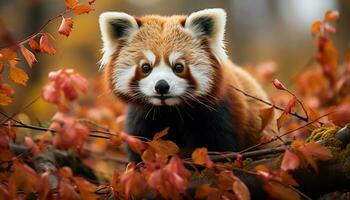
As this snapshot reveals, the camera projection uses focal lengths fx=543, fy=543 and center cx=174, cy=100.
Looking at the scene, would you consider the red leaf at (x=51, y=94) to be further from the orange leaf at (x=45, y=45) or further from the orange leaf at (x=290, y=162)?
the orange leaf at (x=290, y=162)

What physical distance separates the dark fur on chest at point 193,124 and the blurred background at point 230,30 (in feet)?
19.4

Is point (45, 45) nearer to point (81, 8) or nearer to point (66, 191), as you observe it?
point (81, 8)

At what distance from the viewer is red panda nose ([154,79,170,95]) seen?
3.75 meters

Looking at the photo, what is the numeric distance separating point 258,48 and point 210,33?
17.2 meters

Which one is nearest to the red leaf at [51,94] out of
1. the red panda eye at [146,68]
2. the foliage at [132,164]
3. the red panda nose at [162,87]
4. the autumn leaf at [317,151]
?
the foliage at [132,164]

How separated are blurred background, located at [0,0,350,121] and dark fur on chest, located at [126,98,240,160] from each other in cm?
592

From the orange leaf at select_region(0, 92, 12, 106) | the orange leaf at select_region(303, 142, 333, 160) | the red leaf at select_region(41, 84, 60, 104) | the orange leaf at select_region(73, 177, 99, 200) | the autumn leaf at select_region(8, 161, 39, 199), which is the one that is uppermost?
the red leaf at select_region(41, 84, 60, 104)

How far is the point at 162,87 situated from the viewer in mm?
3754

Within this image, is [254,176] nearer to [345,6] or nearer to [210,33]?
[210,33]

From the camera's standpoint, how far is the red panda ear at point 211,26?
416 centimetres

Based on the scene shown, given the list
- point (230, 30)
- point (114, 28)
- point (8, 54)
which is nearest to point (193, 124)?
point (114, 28)

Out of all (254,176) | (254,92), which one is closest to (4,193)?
(254,176)

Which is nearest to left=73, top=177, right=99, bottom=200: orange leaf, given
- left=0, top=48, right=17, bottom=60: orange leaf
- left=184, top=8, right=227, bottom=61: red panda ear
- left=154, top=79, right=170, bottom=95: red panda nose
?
left=0, top=48, right=17, bottom=60: orange leaf

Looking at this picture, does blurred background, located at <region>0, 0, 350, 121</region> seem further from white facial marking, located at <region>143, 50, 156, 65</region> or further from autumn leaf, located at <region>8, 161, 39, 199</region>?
autumn leaf, located at <region>8, 161, 39, 199</region>
